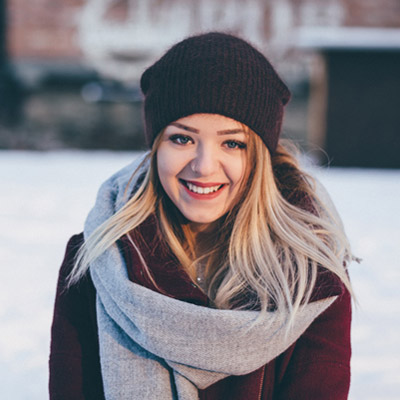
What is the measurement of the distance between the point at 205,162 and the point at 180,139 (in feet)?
0.36

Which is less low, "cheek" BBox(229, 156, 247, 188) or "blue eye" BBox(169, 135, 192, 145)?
"blue eye" BBox(169, 135, 192, 145)

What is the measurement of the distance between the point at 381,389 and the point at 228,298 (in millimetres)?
1192

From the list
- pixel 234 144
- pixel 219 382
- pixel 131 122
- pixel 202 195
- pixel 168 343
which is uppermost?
pixel 234 144

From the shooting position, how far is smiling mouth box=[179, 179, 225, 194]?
1.31 m

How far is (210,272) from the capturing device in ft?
4.76

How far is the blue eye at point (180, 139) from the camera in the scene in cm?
132

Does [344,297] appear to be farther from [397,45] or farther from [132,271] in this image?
[397,45]

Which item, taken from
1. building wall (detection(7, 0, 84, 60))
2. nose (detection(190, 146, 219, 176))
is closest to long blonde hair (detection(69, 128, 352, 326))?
nose (detection(190, 146, 219, 176))

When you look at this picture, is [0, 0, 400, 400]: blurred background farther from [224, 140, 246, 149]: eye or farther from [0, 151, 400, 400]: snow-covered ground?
[224, 140, 246, 149]: eye

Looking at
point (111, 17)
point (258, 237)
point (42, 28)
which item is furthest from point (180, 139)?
point (42, 28)

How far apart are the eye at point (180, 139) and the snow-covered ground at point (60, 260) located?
662mm

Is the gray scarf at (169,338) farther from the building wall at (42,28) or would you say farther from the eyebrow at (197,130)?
the building wall at (42,28)

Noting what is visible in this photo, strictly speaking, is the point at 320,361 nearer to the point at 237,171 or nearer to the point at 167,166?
the point at 237,171

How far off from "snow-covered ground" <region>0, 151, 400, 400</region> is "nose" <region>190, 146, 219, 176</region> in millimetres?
581
